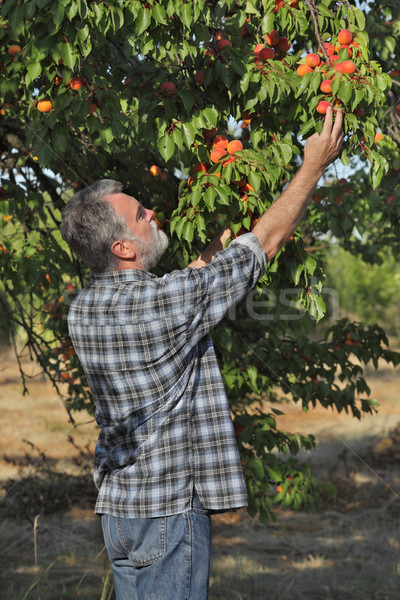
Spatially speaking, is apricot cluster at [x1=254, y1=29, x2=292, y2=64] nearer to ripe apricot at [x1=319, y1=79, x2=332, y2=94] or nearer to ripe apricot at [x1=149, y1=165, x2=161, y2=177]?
ripe apricot at [x1=319, y1=79, x2=332, y2=94]

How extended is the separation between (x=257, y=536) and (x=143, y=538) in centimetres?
516

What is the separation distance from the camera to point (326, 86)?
1.86m

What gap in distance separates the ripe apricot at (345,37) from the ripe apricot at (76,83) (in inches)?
33.9

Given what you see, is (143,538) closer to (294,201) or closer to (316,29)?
(294,201)

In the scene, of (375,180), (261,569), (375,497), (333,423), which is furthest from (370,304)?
(375,180)

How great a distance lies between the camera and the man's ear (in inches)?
69.2

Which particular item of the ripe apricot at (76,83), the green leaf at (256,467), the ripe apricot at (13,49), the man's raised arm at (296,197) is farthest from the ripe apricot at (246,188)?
the green leaf at (256,467)

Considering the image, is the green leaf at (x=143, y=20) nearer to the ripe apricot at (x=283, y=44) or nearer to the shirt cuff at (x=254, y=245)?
the ripe apricot at (x=283, y=44)

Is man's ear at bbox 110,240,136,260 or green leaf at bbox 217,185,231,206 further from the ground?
green leaf at bbox 217,185,231,206

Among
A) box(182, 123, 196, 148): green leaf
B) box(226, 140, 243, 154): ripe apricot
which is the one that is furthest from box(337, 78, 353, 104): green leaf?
box(182, 123, 196, 148): green leaf

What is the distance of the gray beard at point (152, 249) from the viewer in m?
1.81

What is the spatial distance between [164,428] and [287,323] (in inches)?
100

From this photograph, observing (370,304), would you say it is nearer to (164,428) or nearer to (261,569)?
(261,569)

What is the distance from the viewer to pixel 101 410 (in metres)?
1.77
